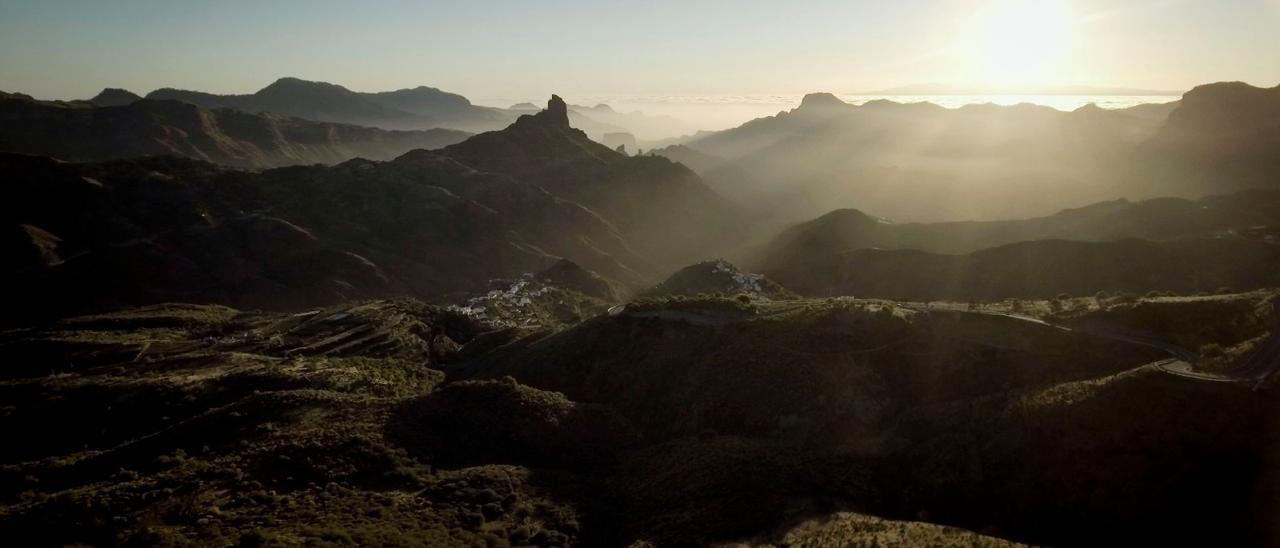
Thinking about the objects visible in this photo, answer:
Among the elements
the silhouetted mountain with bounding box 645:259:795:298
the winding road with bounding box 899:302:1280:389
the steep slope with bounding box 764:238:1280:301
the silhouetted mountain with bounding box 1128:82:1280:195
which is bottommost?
the silhouetted mountain with bounding box 645:259:795:298

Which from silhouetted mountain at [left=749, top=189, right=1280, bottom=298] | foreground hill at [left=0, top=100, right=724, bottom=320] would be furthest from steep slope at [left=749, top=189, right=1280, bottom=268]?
foreground hill at [left=0, top=100, right=724, bottom=320]

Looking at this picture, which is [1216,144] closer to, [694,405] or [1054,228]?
[1054,228]

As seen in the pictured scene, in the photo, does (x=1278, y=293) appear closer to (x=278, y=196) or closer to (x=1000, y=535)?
(x=1000, y=535)

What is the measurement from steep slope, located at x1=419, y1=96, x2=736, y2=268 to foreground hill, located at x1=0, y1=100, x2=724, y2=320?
0.53 m

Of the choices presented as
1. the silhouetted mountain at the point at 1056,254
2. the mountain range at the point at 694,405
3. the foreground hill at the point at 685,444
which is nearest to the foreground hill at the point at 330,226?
the mountain range at the point at 694,405

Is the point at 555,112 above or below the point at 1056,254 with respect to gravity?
above

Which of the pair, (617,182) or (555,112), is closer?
(617,182)

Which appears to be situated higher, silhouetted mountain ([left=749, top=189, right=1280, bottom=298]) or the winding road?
the winding road

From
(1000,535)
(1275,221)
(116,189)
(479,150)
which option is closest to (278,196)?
(116,189)

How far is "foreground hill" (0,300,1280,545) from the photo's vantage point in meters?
27.3

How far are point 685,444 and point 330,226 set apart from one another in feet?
349

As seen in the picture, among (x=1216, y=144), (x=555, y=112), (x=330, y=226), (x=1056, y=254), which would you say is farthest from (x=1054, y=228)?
(x=555, y=112)

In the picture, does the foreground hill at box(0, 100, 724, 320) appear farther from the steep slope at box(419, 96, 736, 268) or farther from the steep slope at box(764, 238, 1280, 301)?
the steep slope at box(764, 238, 1280, 301)

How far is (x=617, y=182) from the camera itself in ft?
571
